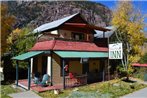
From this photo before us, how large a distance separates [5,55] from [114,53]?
12.5 meters

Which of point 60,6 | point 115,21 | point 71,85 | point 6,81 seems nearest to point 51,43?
point 71,85

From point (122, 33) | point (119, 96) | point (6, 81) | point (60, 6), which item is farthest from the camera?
point (60, 6)

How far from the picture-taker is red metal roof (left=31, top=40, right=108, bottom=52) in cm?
2041

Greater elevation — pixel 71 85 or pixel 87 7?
pixel 87 7

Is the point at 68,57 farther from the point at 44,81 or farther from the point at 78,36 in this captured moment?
the point at 78,36

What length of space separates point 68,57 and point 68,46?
3008 mm

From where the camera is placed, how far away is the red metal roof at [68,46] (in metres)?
20.4

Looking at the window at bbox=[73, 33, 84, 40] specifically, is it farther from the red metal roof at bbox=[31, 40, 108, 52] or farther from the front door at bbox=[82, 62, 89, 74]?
the front door at bbox=[82, 62, 89, 74]

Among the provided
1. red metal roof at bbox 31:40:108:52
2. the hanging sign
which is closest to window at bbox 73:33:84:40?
red metal roof at bbox 31:40:108:52

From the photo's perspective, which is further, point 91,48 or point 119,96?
point 91,48

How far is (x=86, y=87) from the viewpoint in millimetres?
18609

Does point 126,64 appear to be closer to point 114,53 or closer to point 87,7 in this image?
point 114,53

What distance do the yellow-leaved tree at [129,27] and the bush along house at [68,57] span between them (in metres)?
2.60

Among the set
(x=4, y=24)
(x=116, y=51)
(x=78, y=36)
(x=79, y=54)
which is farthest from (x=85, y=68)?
(x=4, y=24)
